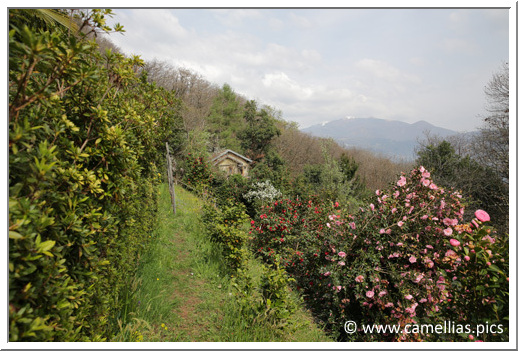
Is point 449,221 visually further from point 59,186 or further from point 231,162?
point 231,162

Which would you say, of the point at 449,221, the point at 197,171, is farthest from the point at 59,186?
the point at 197,171

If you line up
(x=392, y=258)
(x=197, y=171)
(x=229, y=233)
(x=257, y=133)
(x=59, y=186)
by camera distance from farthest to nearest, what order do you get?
(x=257, y=133)
(x=197, y=171)
(x=229, y=233)
(x=392, y=258)
(x=59, y=186)

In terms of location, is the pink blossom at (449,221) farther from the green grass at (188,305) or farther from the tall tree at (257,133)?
the tall tree at (257,133)

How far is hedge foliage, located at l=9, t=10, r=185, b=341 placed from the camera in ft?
3.45

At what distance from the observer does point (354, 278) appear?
3648mm

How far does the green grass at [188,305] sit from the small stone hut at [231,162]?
12124 millimetres

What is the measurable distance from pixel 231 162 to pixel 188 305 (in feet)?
48.7

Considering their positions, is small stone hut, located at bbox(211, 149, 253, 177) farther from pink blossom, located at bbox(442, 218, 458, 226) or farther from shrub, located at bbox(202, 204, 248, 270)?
pink blossom, located at bbox(442, 218, 458, 226)

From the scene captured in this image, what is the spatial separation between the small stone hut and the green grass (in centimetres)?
1212

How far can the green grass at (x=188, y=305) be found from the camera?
2.45 m

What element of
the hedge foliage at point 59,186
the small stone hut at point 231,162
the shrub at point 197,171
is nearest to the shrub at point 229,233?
the hedge foliage at point 59,186

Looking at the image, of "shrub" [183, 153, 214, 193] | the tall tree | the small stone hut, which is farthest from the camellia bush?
the tall tree

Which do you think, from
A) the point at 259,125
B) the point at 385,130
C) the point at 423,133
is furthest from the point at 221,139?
the point at 385,130

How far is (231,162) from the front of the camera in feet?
57.9
